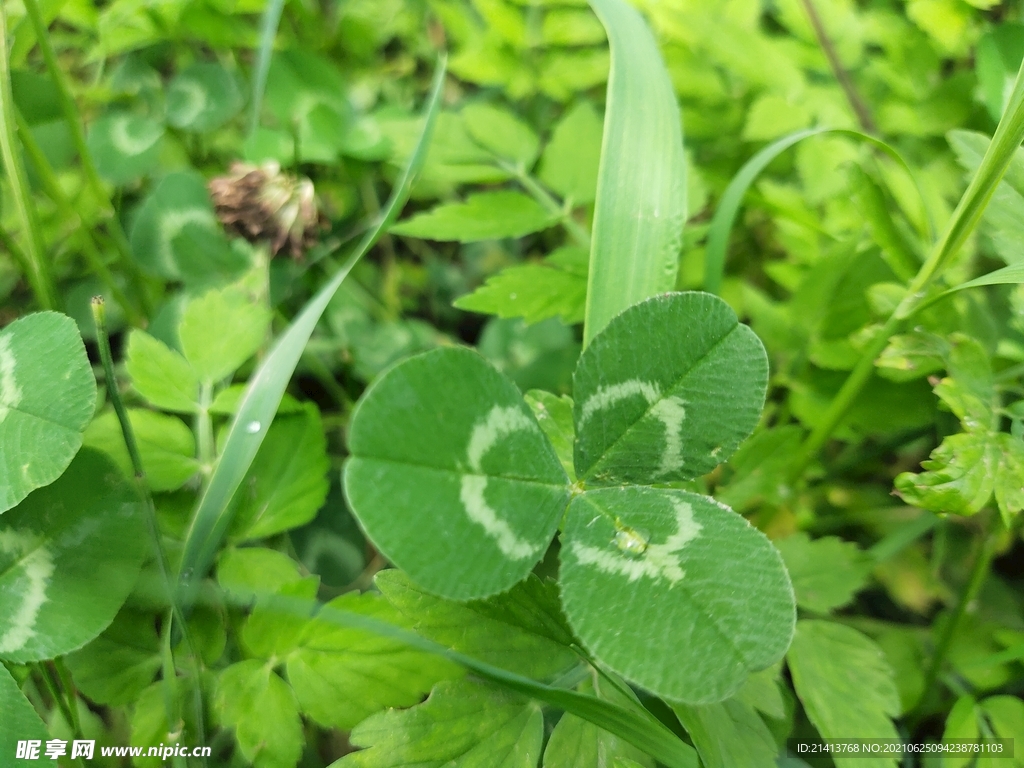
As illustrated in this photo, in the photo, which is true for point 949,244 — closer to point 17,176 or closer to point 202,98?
point 17,176

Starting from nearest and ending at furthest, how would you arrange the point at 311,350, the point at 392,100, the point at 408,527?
the point at 408,527 → the point at 311,350 → the point at 392,100

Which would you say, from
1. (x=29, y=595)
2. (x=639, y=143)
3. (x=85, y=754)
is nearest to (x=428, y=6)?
(x=639, y=143)

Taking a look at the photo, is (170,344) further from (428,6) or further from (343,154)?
(428,6)

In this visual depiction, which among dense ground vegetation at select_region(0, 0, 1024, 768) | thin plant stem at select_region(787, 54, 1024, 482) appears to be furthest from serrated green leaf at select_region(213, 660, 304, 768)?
thin plant stem at select_region(787, 54, 1024, 482)

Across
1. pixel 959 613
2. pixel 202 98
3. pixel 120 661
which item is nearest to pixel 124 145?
pixel 202 98

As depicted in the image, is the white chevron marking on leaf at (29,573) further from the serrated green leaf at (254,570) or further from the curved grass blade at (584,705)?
the curved grass blade at (584,705)

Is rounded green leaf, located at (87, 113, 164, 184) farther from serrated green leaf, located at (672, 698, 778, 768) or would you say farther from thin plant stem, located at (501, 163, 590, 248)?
serrated green leaf, located at (672, 698, 778, 768)

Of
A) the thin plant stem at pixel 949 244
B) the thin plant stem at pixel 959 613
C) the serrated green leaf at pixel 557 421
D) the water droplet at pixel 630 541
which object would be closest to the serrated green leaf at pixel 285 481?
the serrated green leaf at pixel 557 421
